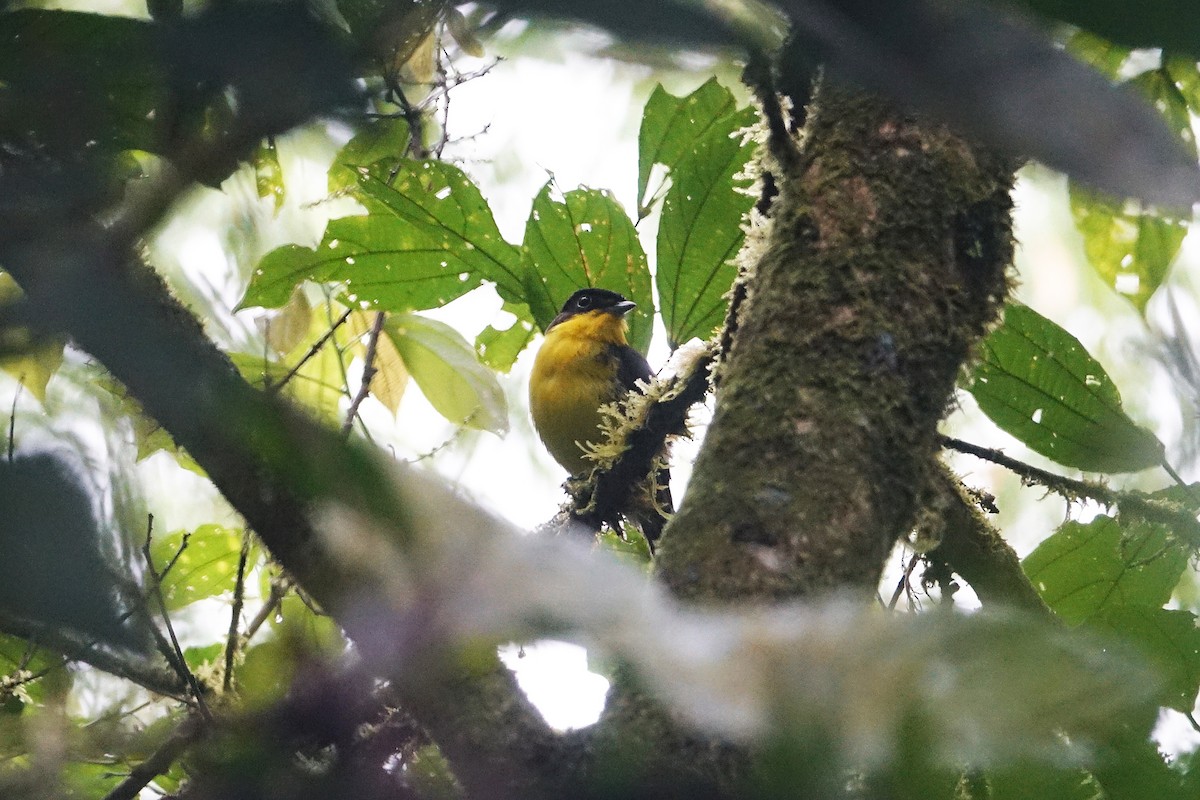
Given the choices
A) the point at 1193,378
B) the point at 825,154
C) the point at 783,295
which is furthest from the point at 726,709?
the point at 825,154

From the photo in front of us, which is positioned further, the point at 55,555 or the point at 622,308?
the point at 622,308

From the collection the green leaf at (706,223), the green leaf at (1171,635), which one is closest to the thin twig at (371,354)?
the green leaf at (706,223)

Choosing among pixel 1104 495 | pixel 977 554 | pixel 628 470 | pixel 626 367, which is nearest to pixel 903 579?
pixel 977 554

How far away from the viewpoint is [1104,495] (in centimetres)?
263

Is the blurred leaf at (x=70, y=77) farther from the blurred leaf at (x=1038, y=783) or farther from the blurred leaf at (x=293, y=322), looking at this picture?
the blurred leaf at (x=293, y=322)

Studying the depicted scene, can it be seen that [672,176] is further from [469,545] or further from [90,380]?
[469,545]

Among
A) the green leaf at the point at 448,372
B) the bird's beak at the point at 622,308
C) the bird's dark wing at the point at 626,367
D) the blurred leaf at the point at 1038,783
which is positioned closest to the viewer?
the blurred leaf at the point at 1038,783

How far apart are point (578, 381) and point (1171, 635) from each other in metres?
3.58

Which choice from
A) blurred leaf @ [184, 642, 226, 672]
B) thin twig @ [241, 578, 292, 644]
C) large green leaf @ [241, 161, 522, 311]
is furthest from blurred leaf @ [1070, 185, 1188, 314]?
blurred leaf @ [184, 642, 226, 672]

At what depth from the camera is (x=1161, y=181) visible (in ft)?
1.42

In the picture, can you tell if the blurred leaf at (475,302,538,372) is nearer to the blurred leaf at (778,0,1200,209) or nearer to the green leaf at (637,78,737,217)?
the green leaf at (637,78,737,217)

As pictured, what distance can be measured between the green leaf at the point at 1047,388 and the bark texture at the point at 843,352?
0.96 metres

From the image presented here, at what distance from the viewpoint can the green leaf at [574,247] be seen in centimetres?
336

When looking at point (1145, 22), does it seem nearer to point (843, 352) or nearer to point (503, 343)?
point (843, 352)
